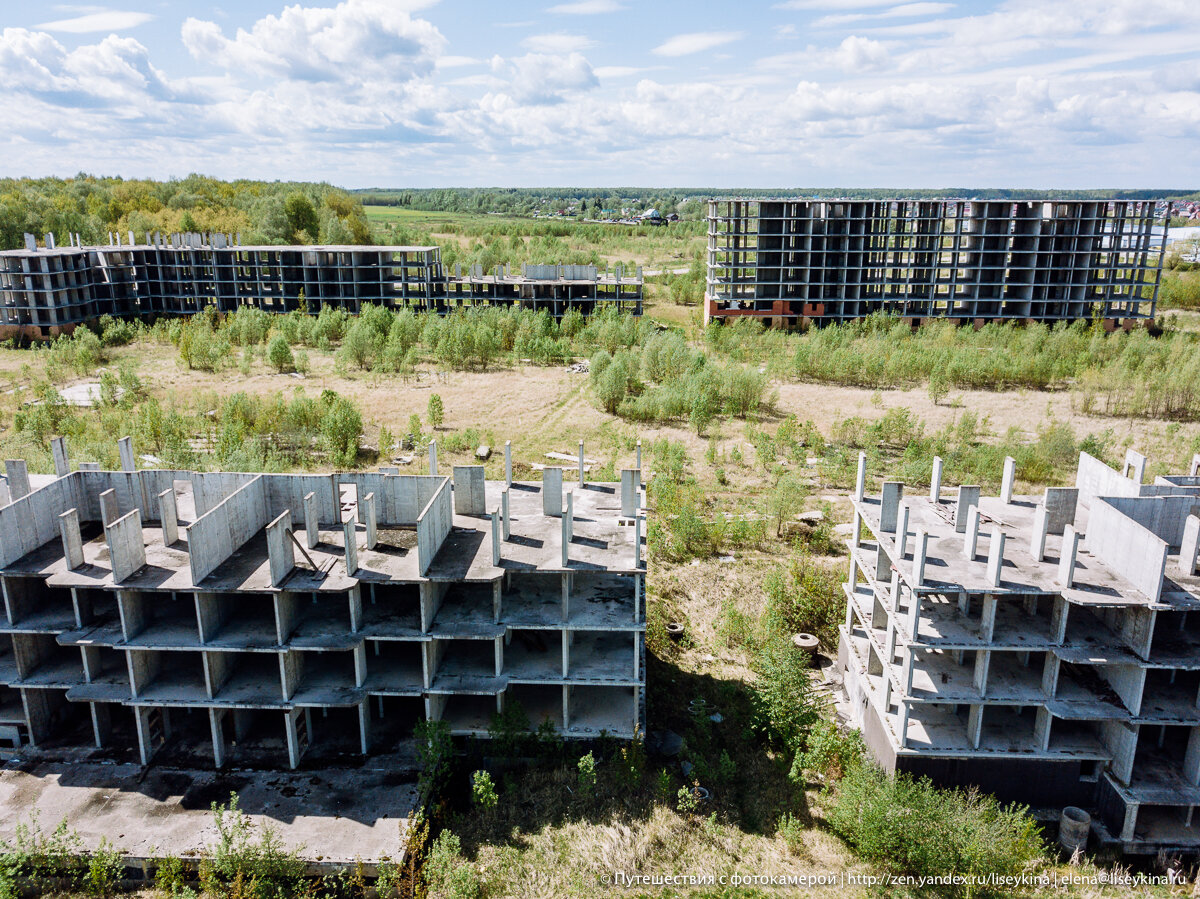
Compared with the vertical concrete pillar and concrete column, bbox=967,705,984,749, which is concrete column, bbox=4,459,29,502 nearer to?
the vertical concrete pillar

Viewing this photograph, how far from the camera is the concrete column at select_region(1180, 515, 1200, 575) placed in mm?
15609

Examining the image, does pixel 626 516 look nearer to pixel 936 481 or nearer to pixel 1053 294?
pixel 936 481

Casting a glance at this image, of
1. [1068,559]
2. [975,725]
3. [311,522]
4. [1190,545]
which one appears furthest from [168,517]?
[1190,545]

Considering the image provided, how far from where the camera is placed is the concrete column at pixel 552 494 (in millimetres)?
19000

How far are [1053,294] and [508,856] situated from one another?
57.4m

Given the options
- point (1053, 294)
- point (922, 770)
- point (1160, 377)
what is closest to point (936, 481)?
point (922, 770)

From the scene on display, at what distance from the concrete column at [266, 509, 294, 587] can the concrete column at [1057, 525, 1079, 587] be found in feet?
45.6

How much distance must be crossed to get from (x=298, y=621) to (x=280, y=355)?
112ft

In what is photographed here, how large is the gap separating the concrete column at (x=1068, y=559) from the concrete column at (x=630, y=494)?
332 inches

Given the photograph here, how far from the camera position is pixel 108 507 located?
58.1ft

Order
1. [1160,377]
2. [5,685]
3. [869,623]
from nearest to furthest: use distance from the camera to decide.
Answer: [5,685] < [869,623] < [1160,377]

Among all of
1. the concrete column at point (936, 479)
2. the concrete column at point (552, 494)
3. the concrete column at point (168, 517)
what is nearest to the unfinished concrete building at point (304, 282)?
the concrete column at point (552, 494)

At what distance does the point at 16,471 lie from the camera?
18.0 metres

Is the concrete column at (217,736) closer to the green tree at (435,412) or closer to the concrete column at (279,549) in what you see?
the concrete column at (279,549)
